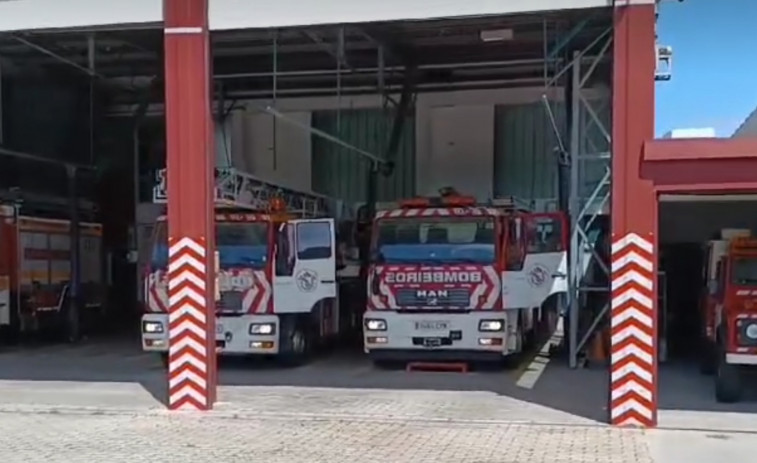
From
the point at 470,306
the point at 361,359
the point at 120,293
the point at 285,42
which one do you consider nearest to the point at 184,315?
the point at 470,306

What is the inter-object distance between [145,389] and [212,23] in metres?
4.91

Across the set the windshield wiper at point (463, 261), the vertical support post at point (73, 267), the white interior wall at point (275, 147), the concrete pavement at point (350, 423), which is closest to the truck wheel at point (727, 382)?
the concrete pavement at point (350, 423)

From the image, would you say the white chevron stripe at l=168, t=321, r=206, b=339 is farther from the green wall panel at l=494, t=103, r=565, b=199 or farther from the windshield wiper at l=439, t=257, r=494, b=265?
the green wall panel at l=494, t=103, r=565, b=199

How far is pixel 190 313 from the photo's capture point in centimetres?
1145

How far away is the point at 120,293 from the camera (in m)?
24.3

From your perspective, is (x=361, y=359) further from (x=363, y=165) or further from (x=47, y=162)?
(x=47, y=162)

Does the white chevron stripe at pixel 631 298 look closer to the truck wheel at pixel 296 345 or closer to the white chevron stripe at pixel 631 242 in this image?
the white chevron stripe at pixel 631 242

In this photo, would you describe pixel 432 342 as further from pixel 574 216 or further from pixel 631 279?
pixel 631 279

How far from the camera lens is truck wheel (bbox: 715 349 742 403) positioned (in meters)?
11.9

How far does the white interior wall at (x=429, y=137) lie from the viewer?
21.8 metres

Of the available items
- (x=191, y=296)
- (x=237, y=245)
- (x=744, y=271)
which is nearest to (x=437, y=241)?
(x=237, y=245)

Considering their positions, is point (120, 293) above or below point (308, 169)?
below

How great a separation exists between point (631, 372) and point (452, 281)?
4.75 m

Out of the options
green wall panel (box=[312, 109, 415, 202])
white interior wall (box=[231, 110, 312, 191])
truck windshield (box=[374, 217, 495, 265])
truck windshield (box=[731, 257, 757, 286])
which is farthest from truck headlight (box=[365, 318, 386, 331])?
green wall panel (box=[312, 109, 415, 202])
